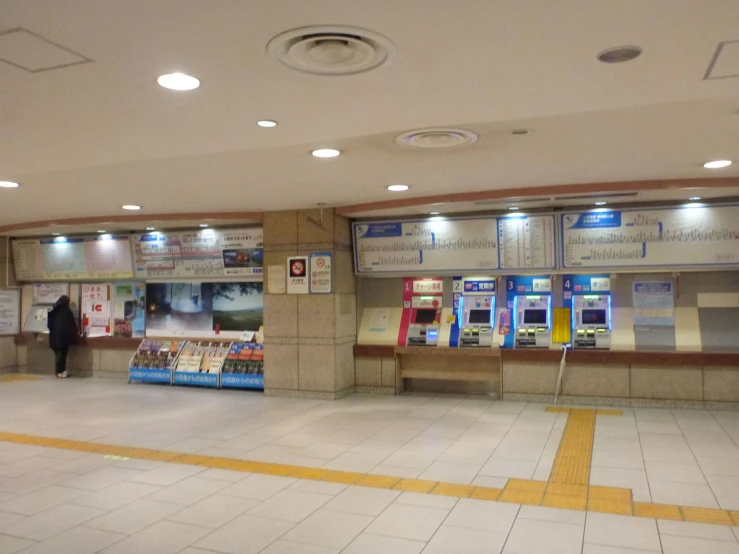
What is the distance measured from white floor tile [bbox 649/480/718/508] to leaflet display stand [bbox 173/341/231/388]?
6825 millimetres

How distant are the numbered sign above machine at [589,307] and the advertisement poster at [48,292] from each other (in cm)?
920

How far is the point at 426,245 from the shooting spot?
865 centimetres

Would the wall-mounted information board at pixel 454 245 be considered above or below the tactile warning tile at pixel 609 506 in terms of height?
above

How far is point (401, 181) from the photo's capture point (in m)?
6.64

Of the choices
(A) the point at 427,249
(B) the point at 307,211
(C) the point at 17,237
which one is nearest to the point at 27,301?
(C) the point at 17,237

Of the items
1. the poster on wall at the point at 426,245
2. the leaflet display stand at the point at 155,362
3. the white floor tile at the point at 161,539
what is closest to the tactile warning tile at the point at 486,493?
the white floor tile at the point at 161,539

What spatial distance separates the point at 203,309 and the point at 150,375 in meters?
1.42

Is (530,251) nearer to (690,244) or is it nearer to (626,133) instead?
(690,244)

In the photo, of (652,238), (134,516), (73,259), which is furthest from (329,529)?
(73,259)

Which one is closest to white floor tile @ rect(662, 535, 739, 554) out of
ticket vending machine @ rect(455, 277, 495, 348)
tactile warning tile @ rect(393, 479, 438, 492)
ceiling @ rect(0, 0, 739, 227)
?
tactile warning tile @ rect(393, 479, 438, 492)

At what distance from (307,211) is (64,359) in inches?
226

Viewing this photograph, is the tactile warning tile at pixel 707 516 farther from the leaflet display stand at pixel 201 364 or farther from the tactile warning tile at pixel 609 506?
the leaflet display stand at pixel 201 364

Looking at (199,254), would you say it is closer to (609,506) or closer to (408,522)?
(408,522)

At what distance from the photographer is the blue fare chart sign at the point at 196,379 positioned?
31.6ft
